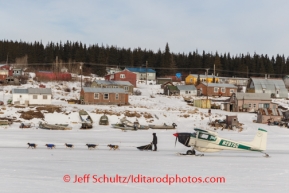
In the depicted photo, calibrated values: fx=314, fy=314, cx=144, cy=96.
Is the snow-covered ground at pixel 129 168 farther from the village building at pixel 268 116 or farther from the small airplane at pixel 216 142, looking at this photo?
the village building at pixel 268 116

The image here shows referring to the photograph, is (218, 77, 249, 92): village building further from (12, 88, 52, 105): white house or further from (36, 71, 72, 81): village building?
(12, 88, 52, 105): white house

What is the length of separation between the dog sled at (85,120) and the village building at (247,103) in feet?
83.4

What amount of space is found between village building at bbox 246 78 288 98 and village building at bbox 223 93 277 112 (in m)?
21.0

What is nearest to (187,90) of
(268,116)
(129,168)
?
(268,116)

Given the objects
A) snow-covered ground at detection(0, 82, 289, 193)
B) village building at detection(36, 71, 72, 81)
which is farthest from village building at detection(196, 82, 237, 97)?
snow-covered ground at detection(0, 82, 289, 193)

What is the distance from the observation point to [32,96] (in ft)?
152

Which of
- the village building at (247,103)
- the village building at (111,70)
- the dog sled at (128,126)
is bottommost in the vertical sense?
the dog sled at (128,126)

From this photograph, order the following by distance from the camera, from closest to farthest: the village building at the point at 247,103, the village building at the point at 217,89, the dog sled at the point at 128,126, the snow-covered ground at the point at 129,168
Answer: the snow-covered ground at the point at 129,168, the dog sled at the point at 128,126, the village building at the point at 247,103, the village building at the point at 217,89

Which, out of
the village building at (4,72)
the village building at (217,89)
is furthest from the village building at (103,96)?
the village building at (4,72)

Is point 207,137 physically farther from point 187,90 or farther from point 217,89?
point 217,89

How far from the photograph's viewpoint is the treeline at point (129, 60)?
346 ft

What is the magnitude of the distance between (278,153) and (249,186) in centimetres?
1026

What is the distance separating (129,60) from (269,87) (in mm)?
54369

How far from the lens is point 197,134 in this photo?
18656 millimetres
